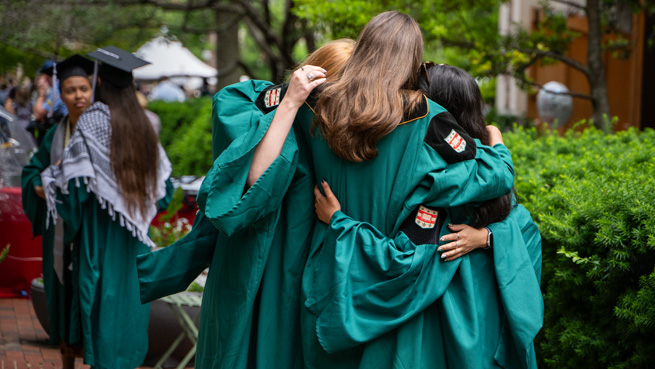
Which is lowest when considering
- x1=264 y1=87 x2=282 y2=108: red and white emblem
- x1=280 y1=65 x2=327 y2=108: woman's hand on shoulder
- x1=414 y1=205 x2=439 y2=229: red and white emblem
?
x1=414 y1=205 x2=439 y2=229: red and white emblem

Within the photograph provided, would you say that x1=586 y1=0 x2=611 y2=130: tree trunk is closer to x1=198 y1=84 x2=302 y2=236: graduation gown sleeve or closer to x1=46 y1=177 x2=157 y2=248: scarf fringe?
x1=46 y1=177 x2=157 y2=248: scarf fringe

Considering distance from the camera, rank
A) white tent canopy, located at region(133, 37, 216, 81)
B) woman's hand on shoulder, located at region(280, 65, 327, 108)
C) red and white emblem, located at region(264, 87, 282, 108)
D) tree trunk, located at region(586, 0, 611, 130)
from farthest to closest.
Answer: white tent canopy, located at region(133, 37, 216, 81) → tree trunk, located at region(586, 0, 611, 130) → red and white emblem, located at region(264, 87, 282, 108) → woman's hand on shoulder, located at region(280, 65, 327, 108)

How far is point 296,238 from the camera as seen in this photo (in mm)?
2826

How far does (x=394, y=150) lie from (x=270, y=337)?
841mm

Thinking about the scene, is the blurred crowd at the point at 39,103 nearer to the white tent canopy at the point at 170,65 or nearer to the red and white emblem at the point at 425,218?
the white tent canopy at the point at 170,65

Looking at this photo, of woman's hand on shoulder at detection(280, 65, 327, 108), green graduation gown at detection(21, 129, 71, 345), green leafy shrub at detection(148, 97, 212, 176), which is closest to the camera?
woman's hand on shoulder at detection(280, 65, 327, 108)

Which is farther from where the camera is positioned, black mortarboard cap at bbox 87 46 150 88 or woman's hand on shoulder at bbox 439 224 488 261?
black mortarboard cap at bbox 87 46 150 88

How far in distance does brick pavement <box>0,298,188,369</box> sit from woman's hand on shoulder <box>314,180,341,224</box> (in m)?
3.13

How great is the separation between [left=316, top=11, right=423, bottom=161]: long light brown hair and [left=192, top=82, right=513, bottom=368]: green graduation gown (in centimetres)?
10

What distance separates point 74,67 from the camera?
4.62 meters

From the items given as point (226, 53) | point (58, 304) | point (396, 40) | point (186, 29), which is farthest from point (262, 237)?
point (226, 53)

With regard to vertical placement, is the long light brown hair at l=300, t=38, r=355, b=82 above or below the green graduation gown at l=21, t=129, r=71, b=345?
above

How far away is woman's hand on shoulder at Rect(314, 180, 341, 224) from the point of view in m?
2.73

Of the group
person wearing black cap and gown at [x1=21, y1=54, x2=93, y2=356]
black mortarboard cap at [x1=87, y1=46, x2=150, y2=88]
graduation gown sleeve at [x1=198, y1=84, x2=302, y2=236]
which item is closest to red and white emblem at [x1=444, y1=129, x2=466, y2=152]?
graduation gown sleeve at [x1=198, y1=84, x2=302, y2=236]
